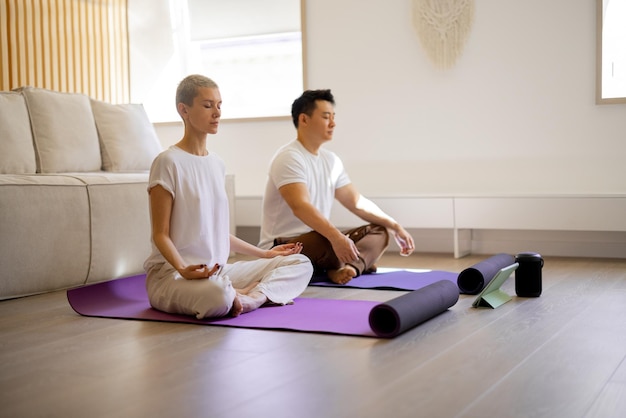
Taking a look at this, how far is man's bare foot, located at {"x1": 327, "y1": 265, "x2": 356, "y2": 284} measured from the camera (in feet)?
11.6

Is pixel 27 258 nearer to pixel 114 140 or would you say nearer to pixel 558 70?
pixel 114 140

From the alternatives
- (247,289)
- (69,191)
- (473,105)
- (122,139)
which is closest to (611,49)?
Result: (473,105)

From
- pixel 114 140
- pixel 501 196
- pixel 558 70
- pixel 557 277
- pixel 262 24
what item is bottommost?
pixel 557 277

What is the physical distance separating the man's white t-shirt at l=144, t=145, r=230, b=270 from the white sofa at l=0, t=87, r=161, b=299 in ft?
2.72

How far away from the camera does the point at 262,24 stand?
18.5 feet

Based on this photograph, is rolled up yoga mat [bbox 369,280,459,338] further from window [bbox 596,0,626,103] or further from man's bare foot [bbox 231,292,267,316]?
window [bbox 596,0,626,103]

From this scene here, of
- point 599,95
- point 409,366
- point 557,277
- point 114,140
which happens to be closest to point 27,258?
point 114,140

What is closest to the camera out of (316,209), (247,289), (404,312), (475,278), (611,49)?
(404,312)

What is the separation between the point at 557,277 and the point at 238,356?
6.71 ft

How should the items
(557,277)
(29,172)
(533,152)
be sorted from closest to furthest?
1. (557,277)
2. (29,172)
3. (533,152)

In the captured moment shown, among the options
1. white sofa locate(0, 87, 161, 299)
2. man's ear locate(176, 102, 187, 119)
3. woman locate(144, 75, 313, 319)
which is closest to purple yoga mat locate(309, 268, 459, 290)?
woman locate(144, 75, 313, 319)

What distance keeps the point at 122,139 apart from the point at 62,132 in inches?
16.2

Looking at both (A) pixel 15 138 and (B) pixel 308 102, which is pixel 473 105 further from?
(A) pixel 15 138

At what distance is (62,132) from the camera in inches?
166
